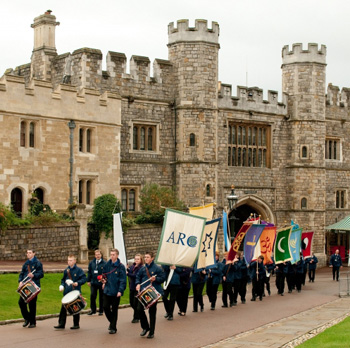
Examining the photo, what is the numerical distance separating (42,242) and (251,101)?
15953 mm

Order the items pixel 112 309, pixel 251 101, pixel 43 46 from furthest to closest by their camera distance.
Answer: pixel 251 101, pixel 43 46, pixel 112 309

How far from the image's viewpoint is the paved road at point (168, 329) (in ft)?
42.2

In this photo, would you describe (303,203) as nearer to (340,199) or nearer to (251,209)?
(251,209)

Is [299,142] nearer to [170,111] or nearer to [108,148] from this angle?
[170,111]

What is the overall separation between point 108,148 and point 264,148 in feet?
35.2

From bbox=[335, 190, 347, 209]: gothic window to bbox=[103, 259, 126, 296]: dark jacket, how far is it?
98.1 ft

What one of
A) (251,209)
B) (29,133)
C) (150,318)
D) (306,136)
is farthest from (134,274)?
(306,136)

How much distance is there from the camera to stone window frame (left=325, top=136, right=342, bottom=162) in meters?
41.3

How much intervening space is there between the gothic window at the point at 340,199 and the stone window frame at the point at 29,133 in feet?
66.2

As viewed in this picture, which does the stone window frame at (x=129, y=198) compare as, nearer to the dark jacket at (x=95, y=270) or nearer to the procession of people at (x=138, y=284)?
the procession of people at (x=138, y=284)

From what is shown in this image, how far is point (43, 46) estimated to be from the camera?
33.6 m

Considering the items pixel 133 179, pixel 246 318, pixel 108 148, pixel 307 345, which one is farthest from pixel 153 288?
pixel 133 179

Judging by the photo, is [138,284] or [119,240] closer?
[138,284]

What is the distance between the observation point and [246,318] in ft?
55.8
